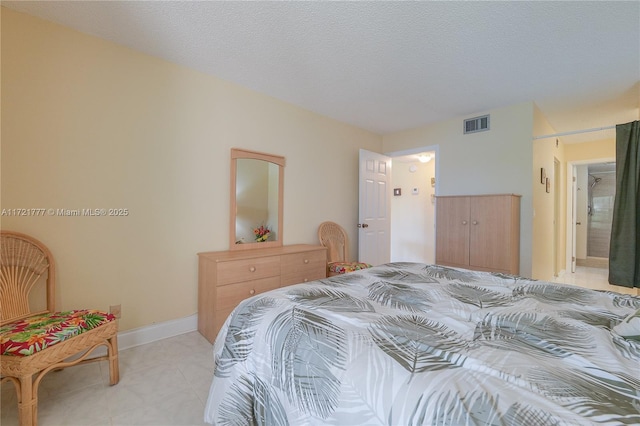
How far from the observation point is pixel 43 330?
4.66ft

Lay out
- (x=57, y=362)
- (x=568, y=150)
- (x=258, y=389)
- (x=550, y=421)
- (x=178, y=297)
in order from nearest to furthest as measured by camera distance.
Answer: (x=550, y=421), (x=258, y=389), (x=57, y=362), (x=178, y=297), (x=568, y=150)

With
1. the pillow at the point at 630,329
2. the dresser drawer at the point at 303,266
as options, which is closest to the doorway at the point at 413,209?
the dresser drawer at the point at 303,266

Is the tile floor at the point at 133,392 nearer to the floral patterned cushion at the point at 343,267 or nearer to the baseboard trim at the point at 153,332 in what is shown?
the baseboard trim at the point at 153,332

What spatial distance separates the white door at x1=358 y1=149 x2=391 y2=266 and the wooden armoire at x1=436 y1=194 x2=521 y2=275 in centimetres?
93

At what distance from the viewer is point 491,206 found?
10.3ft

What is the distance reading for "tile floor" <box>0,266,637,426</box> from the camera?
1.43m

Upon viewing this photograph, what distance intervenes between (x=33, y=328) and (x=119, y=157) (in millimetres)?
1305

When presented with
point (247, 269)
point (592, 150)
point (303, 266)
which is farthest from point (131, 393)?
point (592, 150)

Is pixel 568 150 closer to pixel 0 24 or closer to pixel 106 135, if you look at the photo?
pixel 106 135

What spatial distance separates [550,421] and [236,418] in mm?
1137

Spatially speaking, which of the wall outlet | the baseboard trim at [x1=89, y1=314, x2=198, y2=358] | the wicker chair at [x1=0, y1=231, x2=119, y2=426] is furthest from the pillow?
the wall outlet

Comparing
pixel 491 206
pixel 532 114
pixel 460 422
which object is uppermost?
pixel 532 114

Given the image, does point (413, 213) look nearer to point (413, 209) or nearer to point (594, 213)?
point (413, 209)

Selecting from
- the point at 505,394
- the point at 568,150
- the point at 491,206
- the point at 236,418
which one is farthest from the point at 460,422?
the point at 568,150
